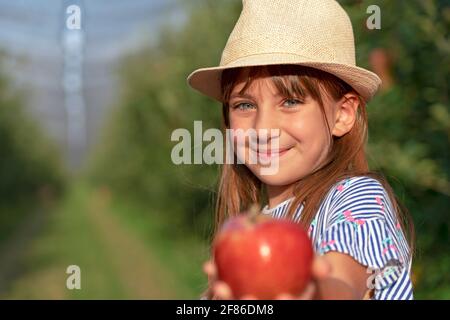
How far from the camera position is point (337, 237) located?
1.21 meters

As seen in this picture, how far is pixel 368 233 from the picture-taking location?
1.21 metres

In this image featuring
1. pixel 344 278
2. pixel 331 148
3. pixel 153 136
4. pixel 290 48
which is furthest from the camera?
pixel 153 136

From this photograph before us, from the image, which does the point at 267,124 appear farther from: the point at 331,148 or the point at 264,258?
the point at 264,258

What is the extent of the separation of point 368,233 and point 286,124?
32 centimetres

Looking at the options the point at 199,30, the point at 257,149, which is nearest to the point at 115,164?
the point at 199,30

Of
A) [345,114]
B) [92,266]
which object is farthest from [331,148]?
[92,266]

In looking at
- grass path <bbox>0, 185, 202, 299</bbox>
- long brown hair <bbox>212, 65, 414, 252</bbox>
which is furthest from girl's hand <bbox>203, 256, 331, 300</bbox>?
grass path <bbox>0, 185, 202, 299</bbox>

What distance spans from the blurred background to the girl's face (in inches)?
18.1

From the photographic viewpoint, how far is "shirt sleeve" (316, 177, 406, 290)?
120 cm

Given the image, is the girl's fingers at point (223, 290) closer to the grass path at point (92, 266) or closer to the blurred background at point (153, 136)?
the blurred background at point (153, 136)

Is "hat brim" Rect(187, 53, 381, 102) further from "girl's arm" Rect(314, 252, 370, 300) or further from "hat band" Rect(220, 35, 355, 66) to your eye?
"girl's arm" Rect(314, 252, 370, 300)

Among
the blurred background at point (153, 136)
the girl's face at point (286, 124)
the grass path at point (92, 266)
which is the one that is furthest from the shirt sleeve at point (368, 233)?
the grass path at point (92, 266)

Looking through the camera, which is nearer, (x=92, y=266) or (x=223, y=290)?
(x=223, y=290)
